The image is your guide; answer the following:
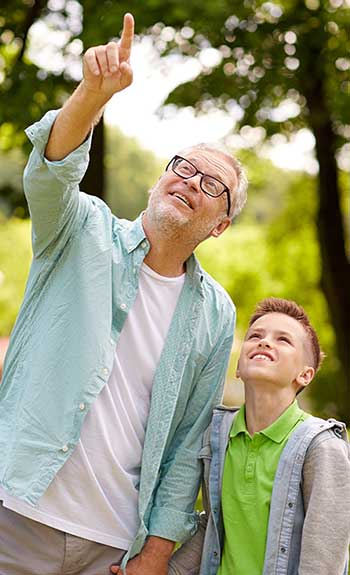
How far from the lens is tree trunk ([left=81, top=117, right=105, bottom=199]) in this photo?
309 inches

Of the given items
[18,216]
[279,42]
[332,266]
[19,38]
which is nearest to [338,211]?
[332,266]

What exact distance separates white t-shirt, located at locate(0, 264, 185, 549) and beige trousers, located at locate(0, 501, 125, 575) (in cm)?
4

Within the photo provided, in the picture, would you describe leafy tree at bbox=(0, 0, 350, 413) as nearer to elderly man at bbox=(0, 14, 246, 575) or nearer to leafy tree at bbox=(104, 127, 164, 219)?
elderly man at bbox=(0, 14, 246, 575)

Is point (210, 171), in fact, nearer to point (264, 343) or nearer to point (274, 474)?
point (264, 343)

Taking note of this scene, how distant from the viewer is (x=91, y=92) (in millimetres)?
2584

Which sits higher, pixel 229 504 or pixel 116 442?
pixel 116 442

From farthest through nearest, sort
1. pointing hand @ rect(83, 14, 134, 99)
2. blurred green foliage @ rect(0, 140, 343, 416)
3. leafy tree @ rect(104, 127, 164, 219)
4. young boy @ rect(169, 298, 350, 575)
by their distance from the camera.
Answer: leafy tree @ rect(104, 127, 164, 219), blurred green foliage @ rect(0, 140, 343, 416), young boy @ rect(169, 298, 350, 575), pointing hand @ rect(83, 14, 134, 99)

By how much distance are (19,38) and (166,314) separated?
577 centimetres

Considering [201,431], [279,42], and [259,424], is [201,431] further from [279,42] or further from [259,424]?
[279,42]

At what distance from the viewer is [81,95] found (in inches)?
102

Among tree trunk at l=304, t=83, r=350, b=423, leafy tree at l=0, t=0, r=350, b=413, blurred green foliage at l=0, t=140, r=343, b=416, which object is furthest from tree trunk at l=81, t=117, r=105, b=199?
tree trunk at l=304, t=83, r=350, b=423

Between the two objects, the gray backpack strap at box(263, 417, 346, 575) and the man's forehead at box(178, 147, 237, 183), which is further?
the man's forehead at box(178, 147, 237, 183)

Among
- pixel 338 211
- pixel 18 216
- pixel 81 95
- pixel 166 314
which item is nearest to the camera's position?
pixel 81 95

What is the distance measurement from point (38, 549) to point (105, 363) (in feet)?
2.10
